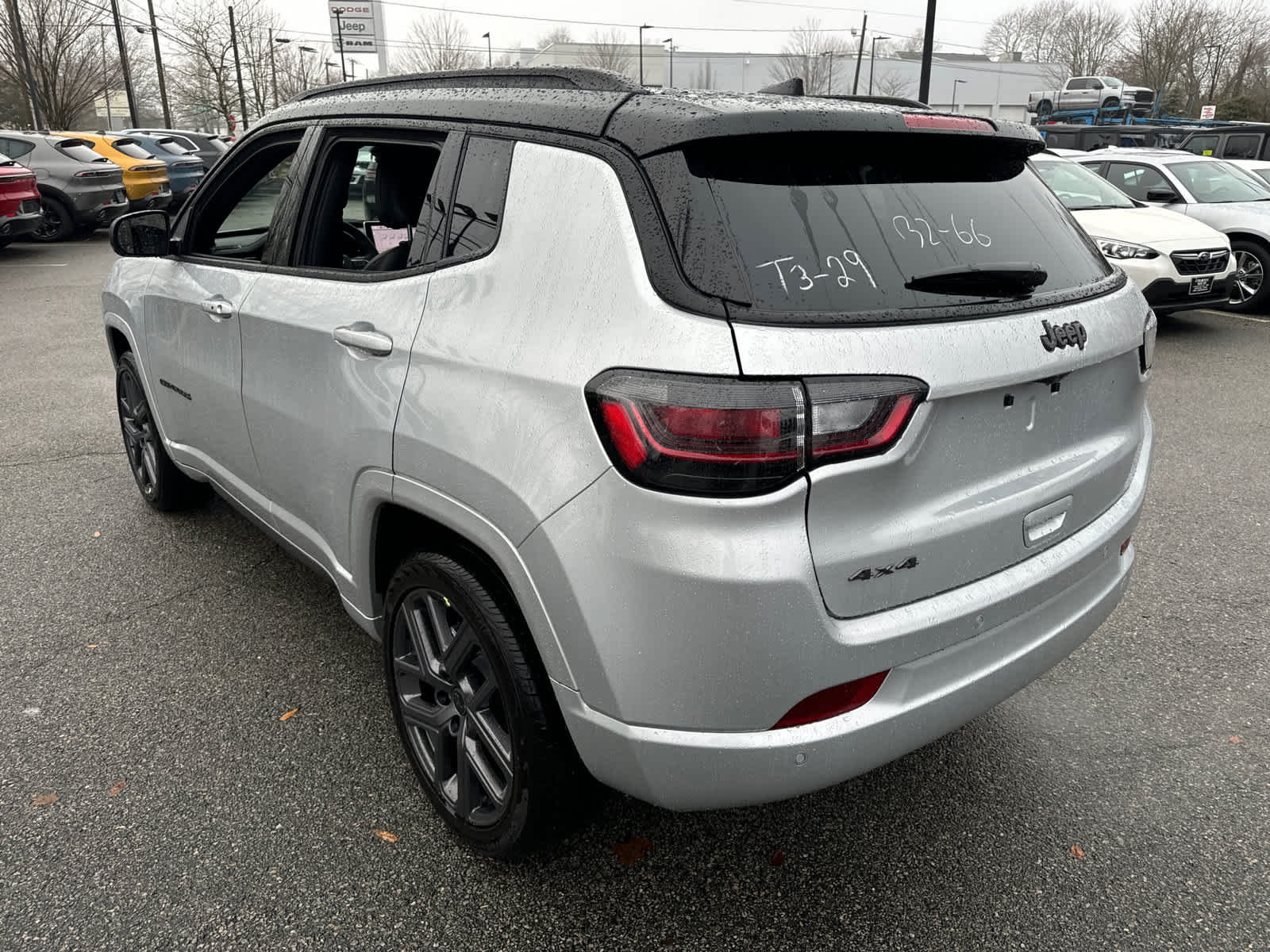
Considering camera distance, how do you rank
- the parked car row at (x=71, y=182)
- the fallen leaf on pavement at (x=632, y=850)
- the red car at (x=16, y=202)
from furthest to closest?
1. the parked car row at (x=71, y=182)
2. the red car at (x=16, y=202)
3. the fallen leaf on pavement at (x=632, y=850)

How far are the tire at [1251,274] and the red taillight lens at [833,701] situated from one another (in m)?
10.1

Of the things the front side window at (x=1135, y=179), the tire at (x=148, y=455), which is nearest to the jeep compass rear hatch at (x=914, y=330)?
the tire at (x=148, y=455)

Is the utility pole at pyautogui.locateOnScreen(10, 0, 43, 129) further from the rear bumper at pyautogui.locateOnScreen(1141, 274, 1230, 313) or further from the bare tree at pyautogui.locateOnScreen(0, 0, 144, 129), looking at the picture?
the rear bumper at pyautogui.locateOnScreen(1141, 274, 1230, 313)

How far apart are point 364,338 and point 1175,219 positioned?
9222mm

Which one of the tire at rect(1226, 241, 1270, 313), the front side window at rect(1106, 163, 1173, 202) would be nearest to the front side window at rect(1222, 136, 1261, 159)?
the front side window at rect(1106, 163, 1173, 202)

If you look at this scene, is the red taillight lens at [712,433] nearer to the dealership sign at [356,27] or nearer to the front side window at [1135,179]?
the front side window at [1135,179]

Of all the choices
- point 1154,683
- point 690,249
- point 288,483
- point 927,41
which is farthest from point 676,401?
point 927,41

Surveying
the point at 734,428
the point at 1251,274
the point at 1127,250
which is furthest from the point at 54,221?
the point at 734,428

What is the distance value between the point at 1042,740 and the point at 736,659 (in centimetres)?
157

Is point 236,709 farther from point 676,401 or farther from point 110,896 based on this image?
point 676,401

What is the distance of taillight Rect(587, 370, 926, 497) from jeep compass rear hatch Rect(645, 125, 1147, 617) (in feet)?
0.05

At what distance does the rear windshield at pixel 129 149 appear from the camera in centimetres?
1684

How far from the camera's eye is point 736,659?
1.63 metres

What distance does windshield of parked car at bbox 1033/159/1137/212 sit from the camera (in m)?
9.27
